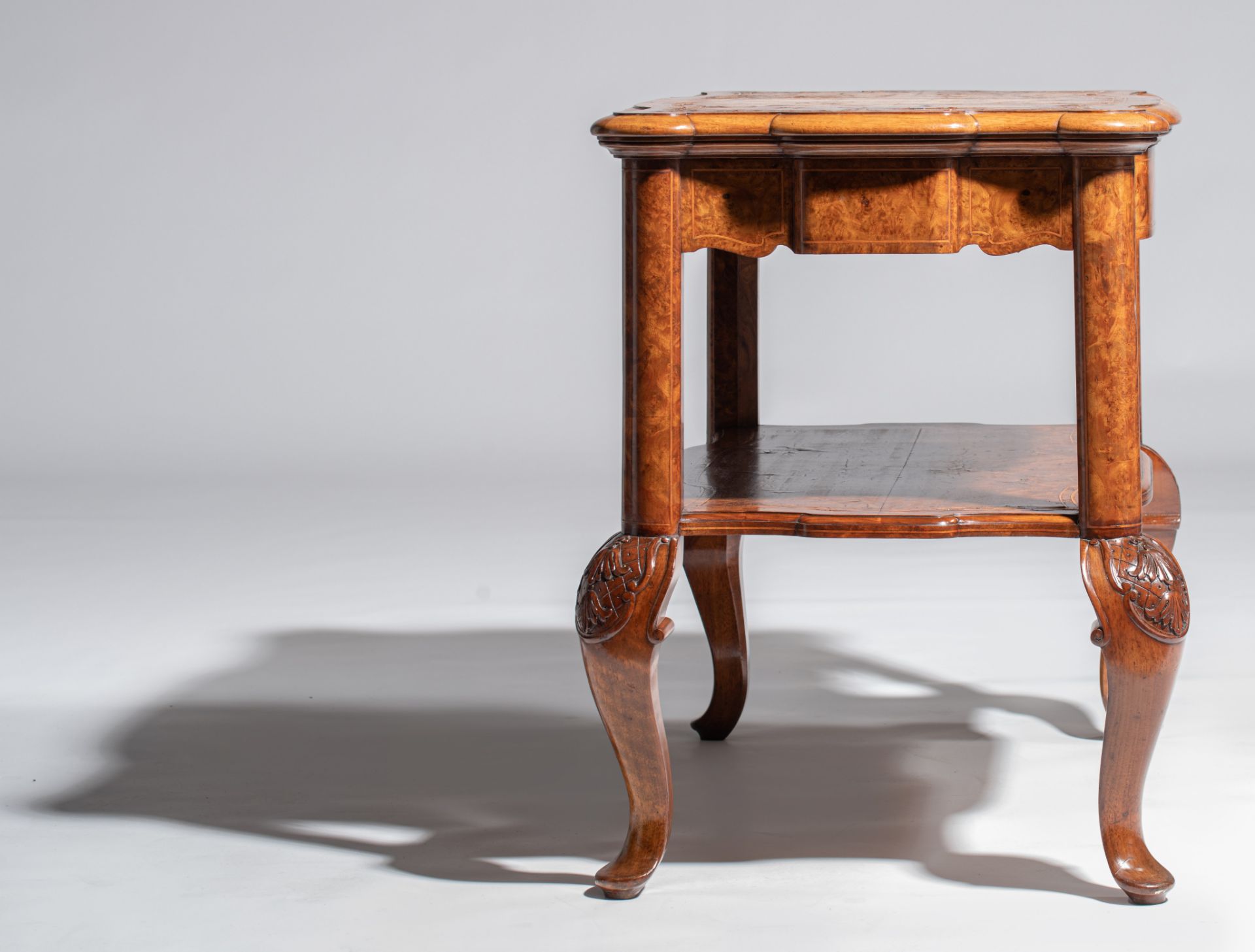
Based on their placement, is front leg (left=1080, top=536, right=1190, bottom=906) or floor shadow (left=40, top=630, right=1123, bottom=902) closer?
front leg (left=1080, top=536, right=1190, bottom=906)

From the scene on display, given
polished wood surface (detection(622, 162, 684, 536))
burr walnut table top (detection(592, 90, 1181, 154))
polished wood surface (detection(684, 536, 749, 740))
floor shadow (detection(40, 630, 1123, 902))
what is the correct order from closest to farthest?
burr walnut table top (detection(592, 90, 1181, 154)) → polished wood surface (detection(622, 162, 684, 536)) → floor shadow (detection(40, 630, 1123, 902)) → polished wood surface (detection(684, 536, 749, 740))

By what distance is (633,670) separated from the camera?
2.35m

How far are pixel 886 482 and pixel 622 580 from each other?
45 centimetres

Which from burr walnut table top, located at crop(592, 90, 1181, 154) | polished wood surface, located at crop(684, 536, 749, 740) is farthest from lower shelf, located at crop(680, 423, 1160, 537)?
burr walnut table top, located at crop(592, 90, 1181, 154)

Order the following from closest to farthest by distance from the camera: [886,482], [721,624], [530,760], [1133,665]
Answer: [1133,665]
[886,482]
[530,760]
[721,624]

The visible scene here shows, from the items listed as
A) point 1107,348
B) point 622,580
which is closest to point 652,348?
point 622,580

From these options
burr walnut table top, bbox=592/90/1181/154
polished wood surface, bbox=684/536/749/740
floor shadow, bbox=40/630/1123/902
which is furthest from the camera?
polished wood surface, bbox=684/536/749/740

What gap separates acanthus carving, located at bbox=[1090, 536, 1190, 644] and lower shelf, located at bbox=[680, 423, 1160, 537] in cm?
7

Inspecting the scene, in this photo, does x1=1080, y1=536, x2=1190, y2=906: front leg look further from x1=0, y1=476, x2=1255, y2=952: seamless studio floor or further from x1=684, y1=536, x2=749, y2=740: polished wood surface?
x1=684, y1=536, x2=749, y2=740: polished wood surface

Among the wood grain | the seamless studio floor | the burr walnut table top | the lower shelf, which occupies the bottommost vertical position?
the seamless studio floor

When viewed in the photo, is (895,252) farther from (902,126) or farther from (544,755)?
(544,755)

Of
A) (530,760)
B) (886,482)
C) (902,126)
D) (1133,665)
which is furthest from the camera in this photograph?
(530,760)

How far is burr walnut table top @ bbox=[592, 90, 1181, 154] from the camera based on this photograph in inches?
85.7

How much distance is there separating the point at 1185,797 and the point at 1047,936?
57 centimetres
